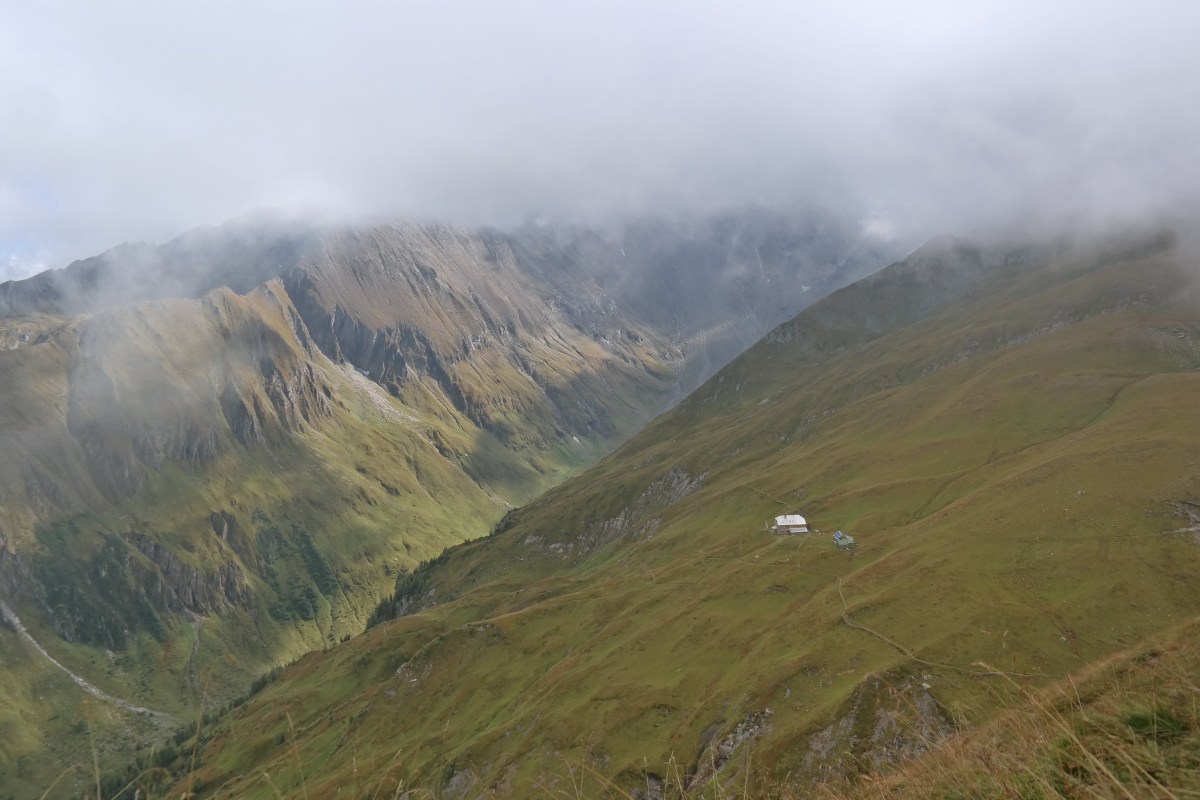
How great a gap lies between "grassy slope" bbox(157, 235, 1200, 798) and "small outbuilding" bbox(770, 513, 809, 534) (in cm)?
296

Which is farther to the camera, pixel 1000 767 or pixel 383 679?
pixel 383 679

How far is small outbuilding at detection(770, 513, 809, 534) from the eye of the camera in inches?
4934

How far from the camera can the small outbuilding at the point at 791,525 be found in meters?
125

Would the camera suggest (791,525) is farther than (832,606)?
Yes

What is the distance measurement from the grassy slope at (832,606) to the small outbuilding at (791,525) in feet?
9.70

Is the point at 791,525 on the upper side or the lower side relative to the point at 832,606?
lower

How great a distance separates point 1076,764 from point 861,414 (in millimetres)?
203657

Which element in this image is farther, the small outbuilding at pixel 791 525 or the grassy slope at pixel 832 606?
the small outbuilding at pixel 791 525

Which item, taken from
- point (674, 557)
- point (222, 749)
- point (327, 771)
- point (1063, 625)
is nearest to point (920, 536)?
point (1063, 625)

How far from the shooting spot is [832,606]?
83125 millimetres

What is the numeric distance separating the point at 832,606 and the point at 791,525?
44032mm

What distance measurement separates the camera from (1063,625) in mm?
66750

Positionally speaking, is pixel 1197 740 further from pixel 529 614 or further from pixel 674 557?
pixel 674 557

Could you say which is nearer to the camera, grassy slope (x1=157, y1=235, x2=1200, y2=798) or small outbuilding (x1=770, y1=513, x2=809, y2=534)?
grassy slope (x1=157, y1=235, x2=1200, y2=798)
